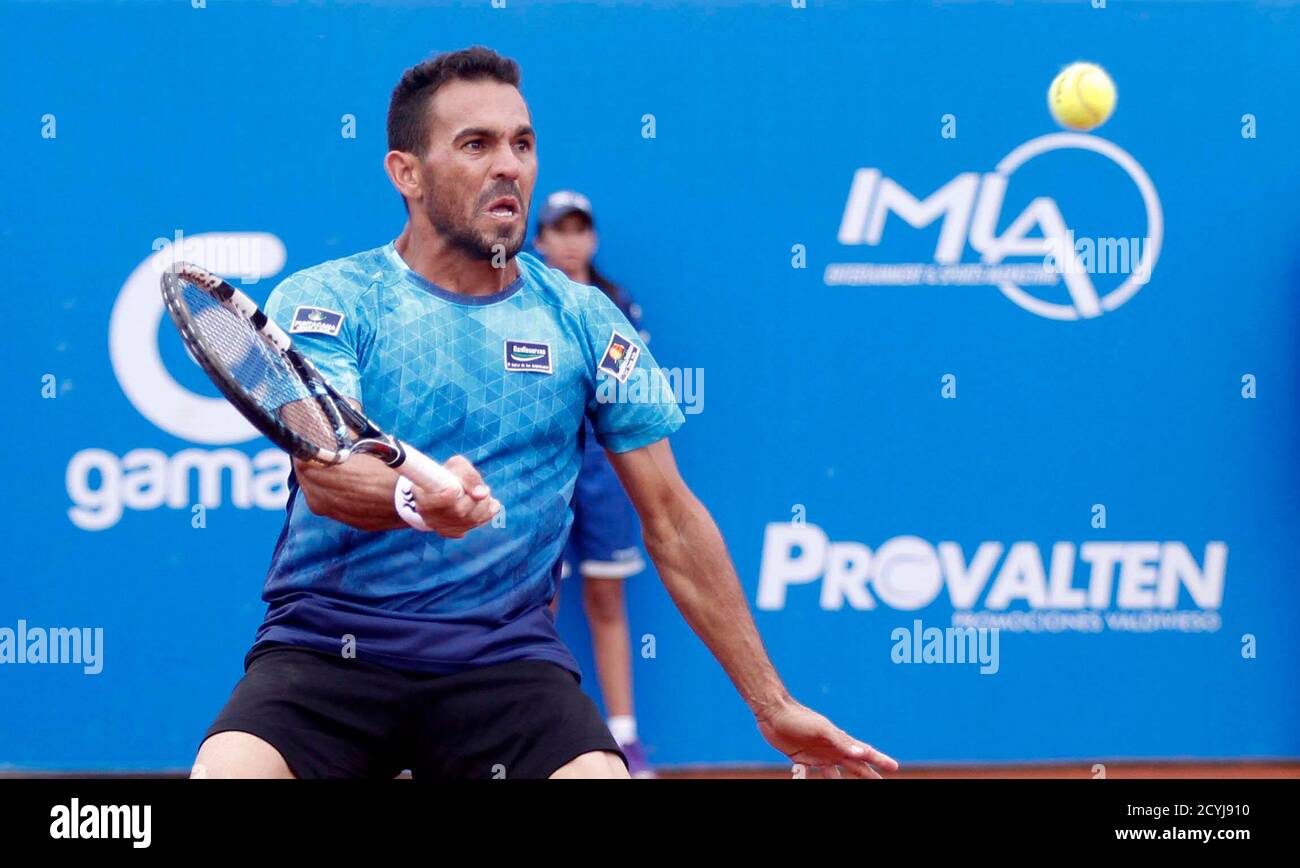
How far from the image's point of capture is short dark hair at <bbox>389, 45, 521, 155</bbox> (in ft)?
11.5

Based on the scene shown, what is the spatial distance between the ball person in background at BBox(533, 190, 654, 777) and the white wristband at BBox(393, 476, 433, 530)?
2021 mm

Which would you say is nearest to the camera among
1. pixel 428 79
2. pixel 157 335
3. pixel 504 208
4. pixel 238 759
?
pixel 238 759

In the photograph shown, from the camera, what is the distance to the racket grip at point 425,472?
2830 mm

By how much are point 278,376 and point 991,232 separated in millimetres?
2720

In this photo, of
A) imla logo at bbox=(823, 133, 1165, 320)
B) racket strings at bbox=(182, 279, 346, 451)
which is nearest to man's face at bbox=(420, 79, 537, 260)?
racket strings at bbox=(182, 279, 346, 451)

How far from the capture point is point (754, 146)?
514cm

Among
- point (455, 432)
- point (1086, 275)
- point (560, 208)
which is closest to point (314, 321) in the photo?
point (455, 432)

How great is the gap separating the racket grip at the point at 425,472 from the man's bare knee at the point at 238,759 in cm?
50

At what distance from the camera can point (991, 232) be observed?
16.9ft

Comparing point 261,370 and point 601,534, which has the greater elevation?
point 261,370

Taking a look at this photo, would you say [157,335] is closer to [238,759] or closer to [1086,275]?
[238,759]

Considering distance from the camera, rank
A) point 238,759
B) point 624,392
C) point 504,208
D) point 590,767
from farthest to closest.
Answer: point 504,208 → point 624,392 → point 590,767 → point 238,759
